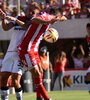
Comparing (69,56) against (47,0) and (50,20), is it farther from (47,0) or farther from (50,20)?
(50,20)

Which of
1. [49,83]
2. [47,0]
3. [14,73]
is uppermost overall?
[47,0]

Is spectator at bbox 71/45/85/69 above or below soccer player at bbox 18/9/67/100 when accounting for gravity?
below

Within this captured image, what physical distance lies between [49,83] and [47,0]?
13.3 feet

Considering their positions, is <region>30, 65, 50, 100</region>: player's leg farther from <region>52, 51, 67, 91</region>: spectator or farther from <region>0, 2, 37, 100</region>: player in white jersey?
<region>52, 51, 67, 91</region>: spectator

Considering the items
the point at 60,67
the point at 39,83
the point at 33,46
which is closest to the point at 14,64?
the point at 33,46

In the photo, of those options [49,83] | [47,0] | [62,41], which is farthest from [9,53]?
[62,41]

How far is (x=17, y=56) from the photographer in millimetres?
9328

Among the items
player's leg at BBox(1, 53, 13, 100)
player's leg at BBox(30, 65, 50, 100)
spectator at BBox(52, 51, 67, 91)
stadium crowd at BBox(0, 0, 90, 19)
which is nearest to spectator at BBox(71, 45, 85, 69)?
spectator at BBox(52, 51, 67, 91)

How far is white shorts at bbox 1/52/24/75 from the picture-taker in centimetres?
923

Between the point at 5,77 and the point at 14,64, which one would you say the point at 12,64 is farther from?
the point at 5,77

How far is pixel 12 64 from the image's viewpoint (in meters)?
9.30

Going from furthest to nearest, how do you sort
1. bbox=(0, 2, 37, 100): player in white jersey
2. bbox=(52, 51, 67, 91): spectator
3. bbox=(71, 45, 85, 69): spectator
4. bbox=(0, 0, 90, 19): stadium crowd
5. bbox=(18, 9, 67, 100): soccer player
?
bbox=(0, 0, 90, 19): stadium crowd → bbox=(71, 45, 85, 69): spectator → bbox=(52, 51, 67, 91): spectator → bbox=(0, 2, 37, 100): player in white jersey → bbox=(18, 9, 67, 100): soccer player

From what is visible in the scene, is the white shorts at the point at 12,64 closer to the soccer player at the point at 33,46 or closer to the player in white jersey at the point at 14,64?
the player in white jersey at the point at 14,64

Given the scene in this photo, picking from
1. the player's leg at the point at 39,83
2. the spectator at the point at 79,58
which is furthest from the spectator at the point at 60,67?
the player's leg at the point at 39,83
